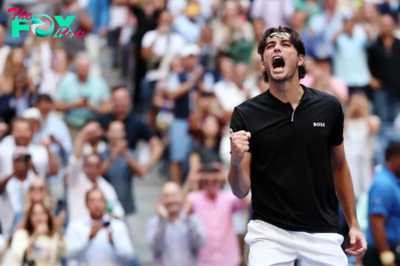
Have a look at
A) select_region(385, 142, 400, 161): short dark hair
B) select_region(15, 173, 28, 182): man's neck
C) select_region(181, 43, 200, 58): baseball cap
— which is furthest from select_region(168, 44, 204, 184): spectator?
select_region(385, 142, 400, 161): short dark hair

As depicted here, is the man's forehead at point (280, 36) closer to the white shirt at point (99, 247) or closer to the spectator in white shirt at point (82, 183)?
the white shirt at point (99, 247)

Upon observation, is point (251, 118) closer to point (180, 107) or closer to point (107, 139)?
point (107, 139)

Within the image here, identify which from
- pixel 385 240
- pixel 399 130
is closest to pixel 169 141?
pixel 399 130

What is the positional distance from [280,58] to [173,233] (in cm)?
401

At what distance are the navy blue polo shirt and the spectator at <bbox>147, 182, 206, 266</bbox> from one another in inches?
71.6

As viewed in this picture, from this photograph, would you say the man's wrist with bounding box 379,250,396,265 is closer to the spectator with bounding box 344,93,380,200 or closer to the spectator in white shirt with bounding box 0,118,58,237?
the spectator with bounding box 344,93,380,200

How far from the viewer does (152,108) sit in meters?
12.6

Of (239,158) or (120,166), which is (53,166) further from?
(239,158)

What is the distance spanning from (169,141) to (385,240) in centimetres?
411

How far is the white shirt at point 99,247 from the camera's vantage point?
8.67m

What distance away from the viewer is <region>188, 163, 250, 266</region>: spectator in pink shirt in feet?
31.0

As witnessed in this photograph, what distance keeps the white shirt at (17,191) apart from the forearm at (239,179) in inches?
171

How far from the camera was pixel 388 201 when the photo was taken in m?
8.01

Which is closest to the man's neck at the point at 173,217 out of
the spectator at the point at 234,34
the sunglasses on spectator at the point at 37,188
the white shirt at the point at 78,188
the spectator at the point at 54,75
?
the white shirt at the point at 78,188
